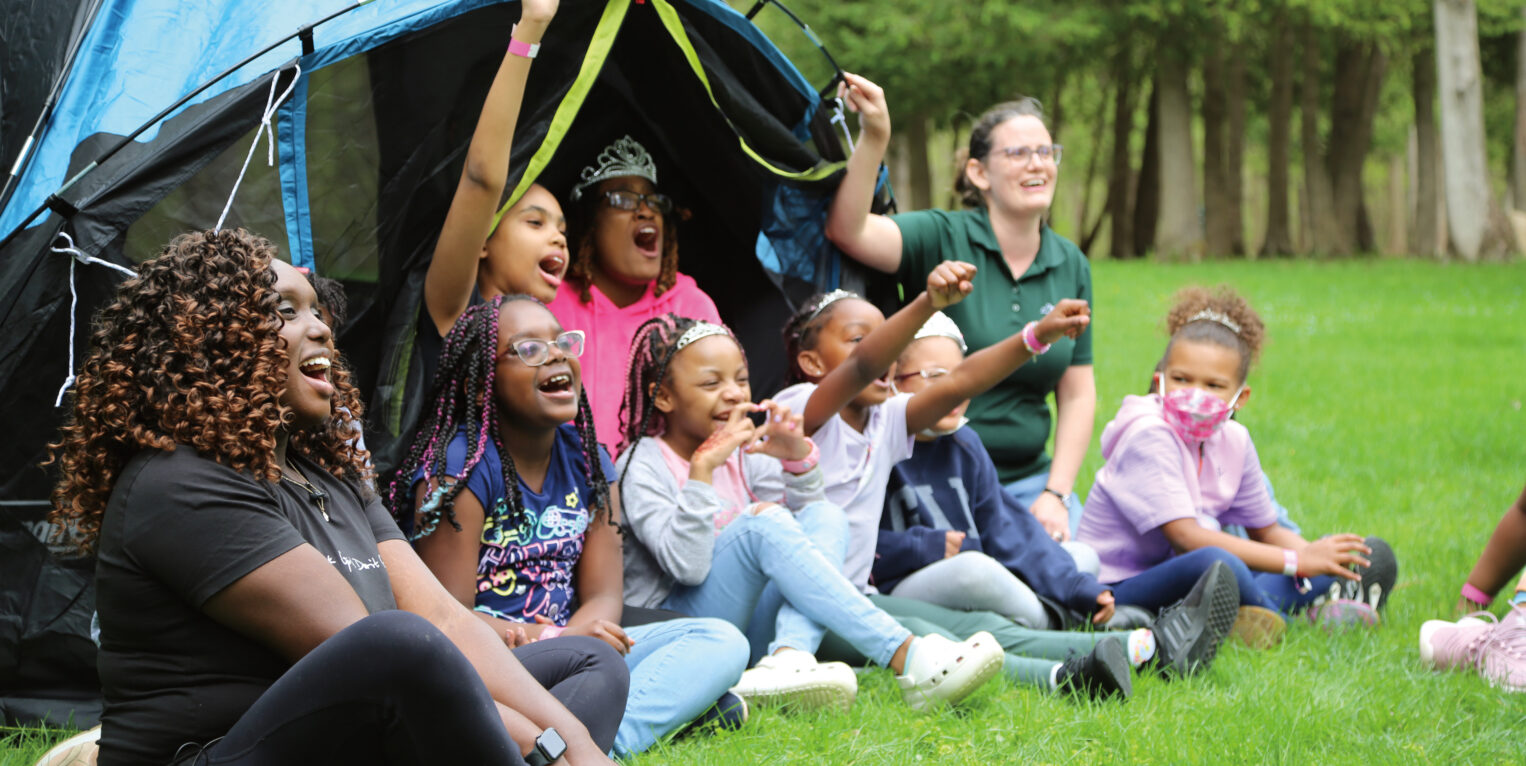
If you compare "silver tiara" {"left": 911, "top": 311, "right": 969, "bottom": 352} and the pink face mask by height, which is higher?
"silver tiara" {"left": 911, "top": 311, "right": 969, "bottom": 352}

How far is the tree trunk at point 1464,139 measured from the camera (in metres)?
15.0

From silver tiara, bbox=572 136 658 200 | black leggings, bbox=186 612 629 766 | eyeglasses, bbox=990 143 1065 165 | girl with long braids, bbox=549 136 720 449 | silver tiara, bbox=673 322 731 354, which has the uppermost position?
silver tiara, bbox=572 136 658 200

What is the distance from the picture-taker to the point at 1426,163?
754 inches

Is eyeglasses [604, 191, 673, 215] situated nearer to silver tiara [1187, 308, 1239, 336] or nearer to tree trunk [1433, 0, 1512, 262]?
silver tiara [1187, 308, 1239, 336]

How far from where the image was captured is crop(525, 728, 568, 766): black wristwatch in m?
2.31

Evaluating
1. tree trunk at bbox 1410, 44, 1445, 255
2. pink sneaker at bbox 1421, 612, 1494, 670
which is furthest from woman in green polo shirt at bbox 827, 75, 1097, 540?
tree trunk at bbox 1410, 44, 1445, 255

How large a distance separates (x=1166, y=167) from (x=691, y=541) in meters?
16.7

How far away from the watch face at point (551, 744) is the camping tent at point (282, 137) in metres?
1.23

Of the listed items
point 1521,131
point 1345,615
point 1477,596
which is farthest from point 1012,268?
point 1521,131

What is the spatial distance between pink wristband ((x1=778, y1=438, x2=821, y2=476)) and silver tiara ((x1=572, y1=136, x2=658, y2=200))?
1.20 metres

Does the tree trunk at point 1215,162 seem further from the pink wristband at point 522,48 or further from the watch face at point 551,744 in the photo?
the watch face at point 551,744

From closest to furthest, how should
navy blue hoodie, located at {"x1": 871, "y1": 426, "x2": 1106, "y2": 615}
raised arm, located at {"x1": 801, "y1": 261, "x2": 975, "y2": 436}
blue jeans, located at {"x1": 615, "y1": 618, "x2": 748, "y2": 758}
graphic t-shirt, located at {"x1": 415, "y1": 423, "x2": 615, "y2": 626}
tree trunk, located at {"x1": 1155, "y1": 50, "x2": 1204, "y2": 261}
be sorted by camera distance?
blue jeans, located at {"x1": 615, "y1": 618, "x2": 748, "y2": 758}, graphic t-shirt, located at {"x1": 415, "y1": 423, "x2": 615, "y2": 626}, raised arm, located at {"x1": 801, "y1": 261, "x2": 975, "y2": 436}, navy blue hoodie, located at {"x1": 871, "y1": 426, "x2": 1106, "y2": 615}, tree trunk, located at {"x1": 1155, "y1": 50, "x2": 1204, "y2": 261}

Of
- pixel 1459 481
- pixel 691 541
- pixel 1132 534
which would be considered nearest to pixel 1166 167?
pixel 1459 481

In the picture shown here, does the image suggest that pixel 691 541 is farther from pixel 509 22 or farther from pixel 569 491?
pixel 509 22
